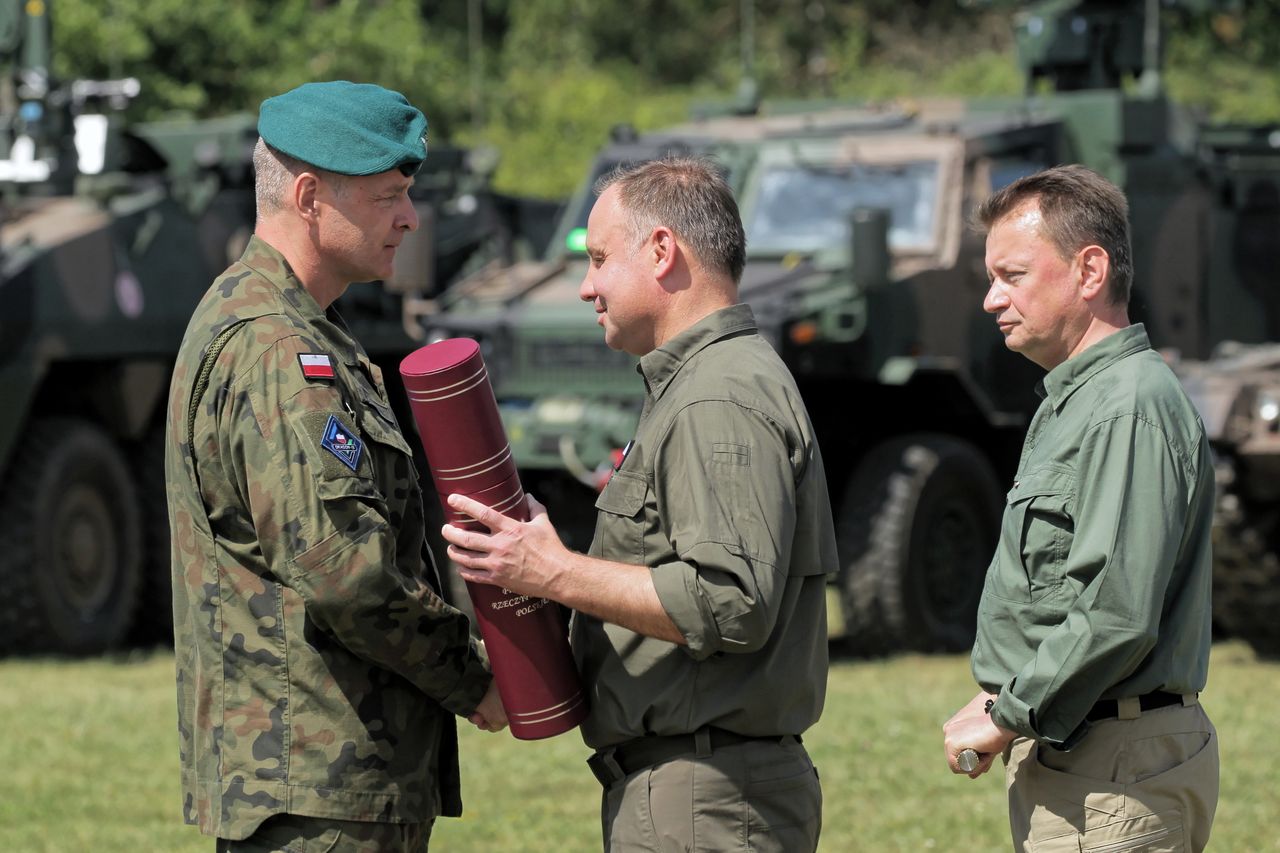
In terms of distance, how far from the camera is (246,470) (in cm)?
324

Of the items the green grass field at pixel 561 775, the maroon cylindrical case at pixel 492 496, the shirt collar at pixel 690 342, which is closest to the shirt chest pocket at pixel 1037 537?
the shirt collar at pixel 690 342

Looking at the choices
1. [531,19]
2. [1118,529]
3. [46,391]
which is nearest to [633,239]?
[1118,529]

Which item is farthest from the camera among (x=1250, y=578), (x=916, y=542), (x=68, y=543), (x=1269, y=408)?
(x=68, y=543)

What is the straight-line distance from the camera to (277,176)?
343 centimetres

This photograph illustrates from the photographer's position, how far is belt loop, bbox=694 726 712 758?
10.9 ft

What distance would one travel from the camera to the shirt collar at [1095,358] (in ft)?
11.2

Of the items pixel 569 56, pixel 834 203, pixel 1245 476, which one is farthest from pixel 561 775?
pixel 569 56

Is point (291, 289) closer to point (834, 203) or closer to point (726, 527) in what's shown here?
point (726, 527)

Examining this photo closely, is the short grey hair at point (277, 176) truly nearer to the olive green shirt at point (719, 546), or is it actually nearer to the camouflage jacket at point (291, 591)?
the camouflage jacket at point (291, 591)

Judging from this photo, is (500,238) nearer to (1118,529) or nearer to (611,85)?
(1118,529)

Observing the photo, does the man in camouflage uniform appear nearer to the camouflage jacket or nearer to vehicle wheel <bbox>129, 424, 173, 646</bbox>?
the camouflage jacket

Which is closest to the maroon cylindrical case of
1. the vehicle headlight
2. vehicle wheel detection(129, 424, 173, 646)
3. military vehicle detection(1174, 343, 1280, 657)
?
military vehicle detection(1174, 343, 1280, 657)

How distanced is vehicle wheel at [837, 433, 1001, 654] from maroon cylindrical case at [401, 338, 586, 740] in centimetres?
644

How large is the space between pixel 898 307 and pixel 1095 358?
6578mm
